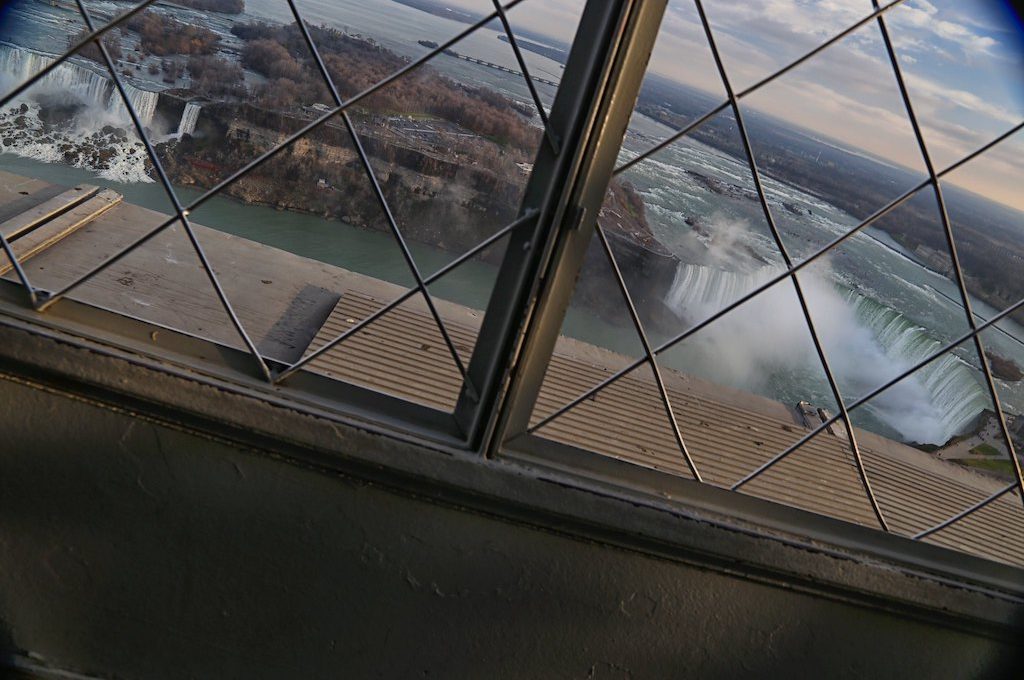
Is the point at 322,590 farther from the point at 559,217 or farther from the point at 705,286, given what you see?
the point at 705,286

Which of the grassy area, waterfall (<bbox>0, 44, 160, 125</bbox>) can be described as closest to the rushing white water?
the grassy area

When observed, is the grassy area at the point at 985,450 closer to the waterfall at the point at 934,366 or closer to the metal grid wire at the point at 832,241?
the waterfall at the point at 934,366

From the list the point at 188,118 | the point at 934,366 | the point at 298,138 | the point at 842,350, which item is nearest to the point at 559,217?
the point at 298,138

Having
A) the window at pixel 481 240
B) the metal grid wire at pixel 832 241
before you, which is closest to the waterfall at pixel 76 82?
the window at pixel 481 240

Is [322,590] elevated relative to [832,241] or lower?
lower

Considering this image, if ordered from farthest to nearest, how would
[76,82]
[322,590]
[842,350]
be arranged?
[842,350]
[76,82]
[322,590]

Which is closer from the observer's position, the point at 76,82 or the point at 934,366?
the point at 76,82
